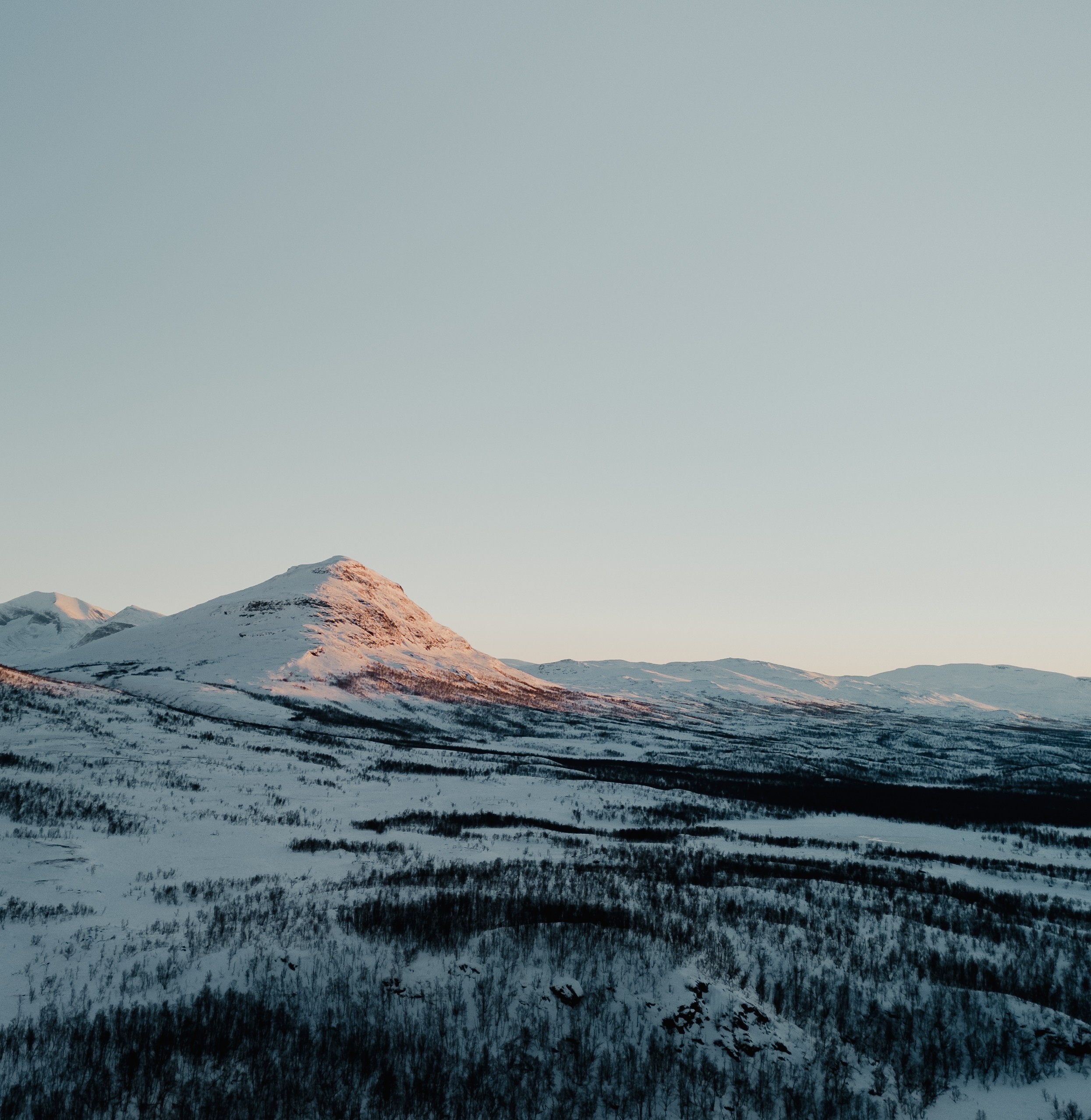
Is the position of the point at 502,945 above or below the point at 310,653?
below

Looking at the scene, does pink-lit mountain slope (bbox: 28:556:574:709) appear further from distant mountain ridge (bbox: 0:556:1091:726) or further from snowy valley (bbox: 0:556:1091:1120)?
snowy valley (bbox: 0:556:1091:1120)

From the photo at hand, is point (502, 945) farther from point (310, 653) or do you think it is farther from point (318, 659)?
point (310, 653)

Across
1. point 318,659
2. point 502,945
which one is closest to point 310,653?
point 318,659

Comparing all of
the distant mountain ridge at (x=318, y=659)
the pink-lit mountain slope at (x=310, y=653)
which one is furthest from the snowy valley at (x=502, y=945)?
the pink-lit mountain slope at (x=310, y=653)

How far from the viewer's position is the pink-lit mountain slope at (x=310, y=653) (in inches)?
3223

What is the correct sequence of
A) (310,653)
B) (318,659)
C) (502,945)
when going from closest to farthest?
1. (502,945)
2. (318,659)
3. (310,653)

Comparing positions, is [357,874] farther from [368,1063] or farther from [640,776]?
[640,776]

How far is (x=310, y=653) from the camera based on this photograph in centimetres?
9344

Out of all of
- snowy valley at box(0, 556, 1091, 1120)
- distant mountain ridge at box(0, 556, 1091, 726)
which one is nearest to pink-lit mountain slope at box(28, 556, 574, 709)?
distant mountain ridge at box(0, 556, 1091, 726)

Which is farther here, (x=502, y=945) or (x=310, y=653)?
(x=310, y=653)

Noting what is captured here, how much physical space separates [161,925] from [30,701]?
34.6 meters

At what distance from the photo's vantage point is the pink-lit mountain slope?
269ft

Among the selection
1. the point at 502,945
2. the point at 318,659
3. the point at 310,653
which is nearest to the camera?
the point at 502,945

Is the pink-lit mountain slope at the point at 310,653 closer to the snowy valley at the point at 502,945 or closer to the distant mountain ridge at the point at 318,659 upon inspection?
the distant mountain ridge at the point at 318,659
